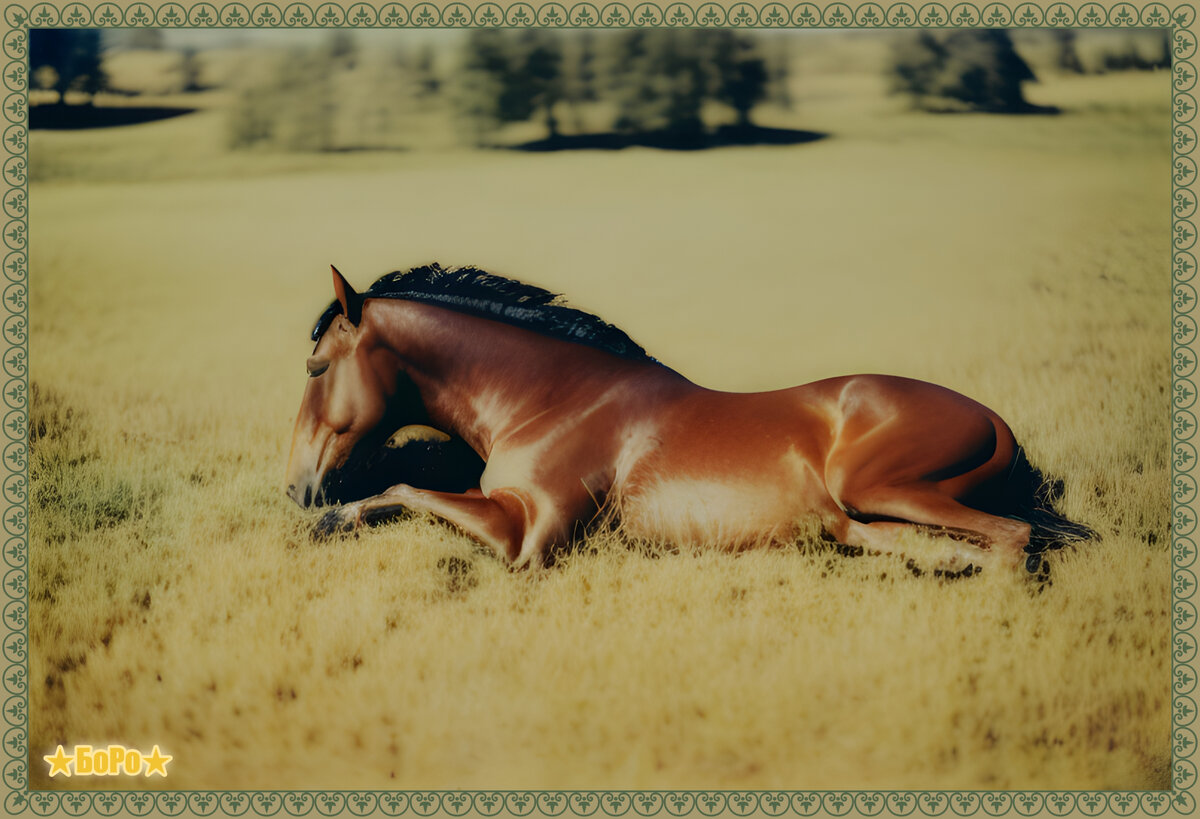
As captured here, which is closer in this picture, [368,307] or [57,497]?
[368,307]

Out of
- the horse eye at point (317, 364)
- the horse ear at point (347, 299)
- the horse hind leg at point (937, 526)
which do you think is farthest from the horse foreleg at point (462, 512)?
the horse hind leg at point (937, 526)

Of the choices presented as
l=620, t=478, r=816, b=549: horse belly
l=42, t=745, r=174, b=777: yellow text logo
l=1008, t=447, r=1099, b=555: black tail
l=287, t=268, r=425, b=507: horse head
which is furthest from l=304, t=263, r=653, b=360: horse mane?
l=42, t=745, r=174, b=777: yellow text logo

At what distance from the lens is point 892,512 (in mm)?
6074

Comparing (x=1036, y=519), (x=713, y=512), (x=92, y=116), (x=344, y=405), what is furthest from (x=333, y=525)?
(x=92, y=116)

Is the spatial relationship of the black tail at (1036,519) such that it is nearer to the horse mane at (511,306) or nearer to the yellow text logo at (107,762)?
the horse mane at (511,306)

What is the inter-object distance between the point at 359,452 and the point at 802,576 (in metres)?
3.64

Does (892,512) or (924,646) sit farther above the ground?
(892,512)

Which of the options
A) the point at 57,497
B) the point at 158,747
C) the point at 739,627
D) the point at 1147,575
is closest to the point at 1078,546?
the point at 1147,575

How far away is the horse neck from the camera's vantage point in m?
7.02

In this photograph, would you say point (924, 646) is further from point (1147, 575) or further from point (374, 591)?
point (374, 591)

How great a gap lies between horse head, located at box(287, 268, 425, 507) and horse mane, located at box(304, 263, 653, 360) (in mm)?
220

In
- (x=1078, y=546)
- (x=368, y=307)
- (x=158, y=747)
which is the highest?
(x=368, y=307)

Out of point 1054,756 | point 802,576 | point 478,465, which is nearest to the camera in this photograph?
point 1054,756

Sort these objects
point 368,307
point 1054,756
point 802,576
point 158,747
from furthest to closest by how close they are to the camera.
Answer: point 368,307 → point 802,576 → point 158,747 → point 1054,756
